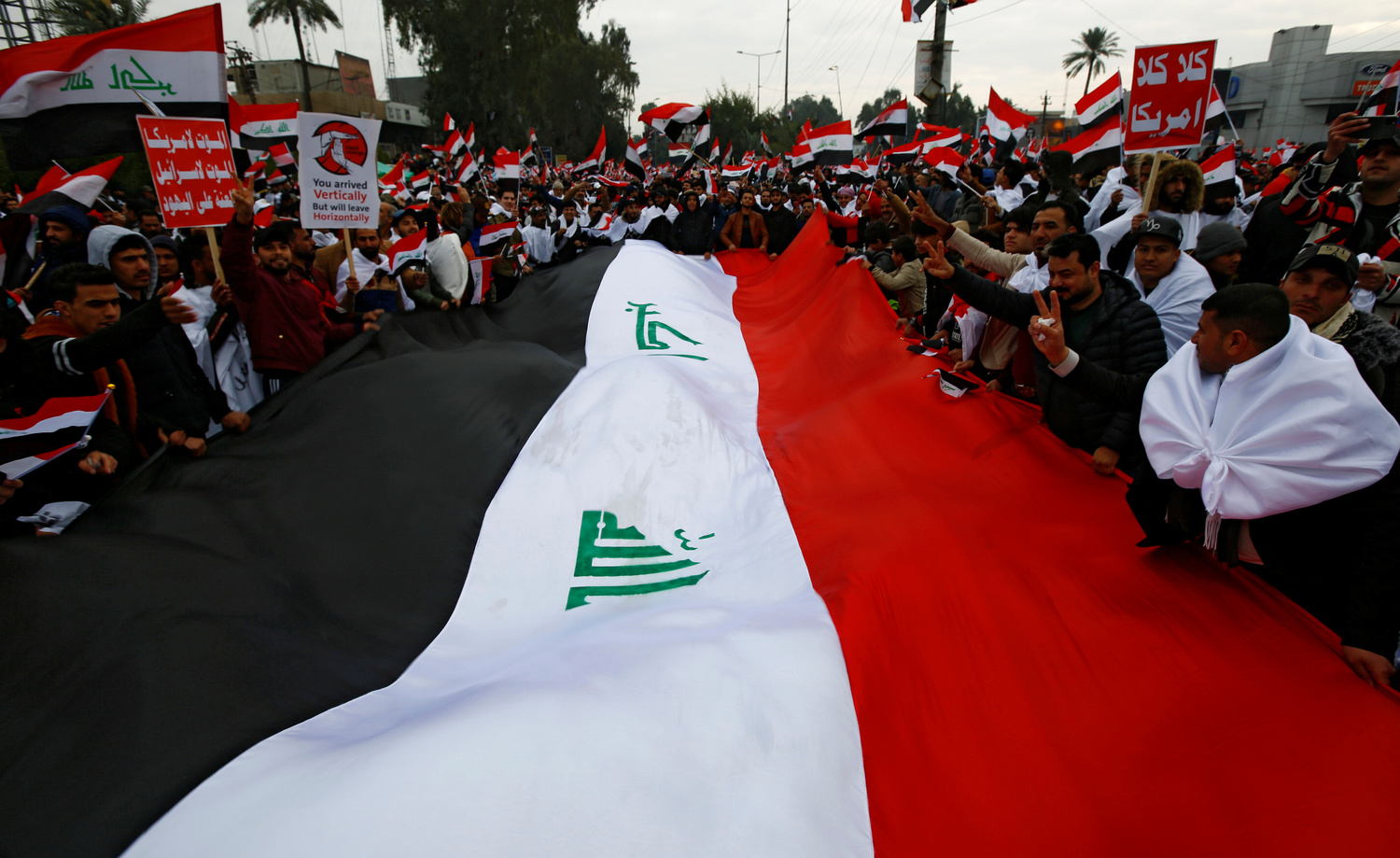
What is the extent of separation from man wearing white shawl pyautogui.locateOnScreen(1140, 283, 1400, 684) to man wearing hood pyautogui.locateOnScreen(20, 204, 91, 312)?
699cm

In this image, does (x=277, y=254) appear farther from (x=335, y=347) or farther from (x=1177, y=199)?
(x=1177, y=199)

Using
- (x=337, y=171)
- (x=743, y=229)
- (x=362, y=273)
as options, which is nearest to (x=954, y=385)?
(x=337, y=171)

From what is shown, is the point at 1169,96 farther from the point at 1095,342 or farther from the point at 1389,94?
the point at 1095,342

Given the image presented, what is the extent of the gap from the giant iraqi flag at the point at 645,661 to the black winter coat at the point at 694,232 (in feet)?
26.7

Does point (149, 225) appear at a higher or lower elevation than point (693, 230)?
higher

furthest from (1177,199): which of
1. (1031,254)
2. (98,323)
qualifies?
(98,323)

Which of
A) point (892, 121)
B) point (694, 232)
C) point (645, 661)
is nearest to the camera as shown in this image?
point (645, 661)

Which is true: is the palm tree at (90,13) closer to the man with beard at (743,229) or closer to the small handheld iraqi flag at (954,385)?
the man with beard at (743,229)

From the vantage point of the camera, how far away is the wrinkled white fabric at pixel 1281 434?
1.90 m

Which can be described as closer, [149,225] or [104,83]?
[104,83]

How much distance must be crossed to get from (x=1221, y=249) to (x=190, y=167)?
234 inches

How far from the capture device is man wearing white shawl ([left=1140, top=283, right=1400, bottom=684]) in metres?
1.91

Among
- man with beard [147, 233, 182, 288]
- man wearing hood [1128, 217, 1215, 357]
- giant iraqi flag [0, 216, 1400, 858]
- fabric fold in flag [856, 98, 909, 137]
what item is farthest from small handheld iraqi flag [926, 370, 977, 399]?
fabric fold in flag [856, 98, 909, 137]

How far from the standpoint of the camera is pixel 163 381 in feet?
11.6
